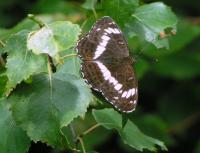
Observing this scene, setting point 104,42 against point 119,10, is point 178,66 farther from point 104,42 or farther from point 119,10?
point 104,42

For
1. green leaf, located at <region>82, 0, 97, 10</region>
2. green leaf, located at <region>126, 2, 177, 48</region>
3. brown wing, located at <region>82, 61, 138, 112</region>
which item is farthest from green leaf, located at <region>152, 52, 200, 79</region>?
brown wing, located at <region>82, 61, 138, 112</region>

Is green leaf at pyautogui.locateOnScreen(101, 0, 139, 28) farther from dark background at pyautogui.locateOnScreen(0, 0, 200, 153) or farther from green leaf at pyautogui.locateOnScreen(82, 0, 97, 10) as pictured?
dark background at pyautogui.locateOnScreen(0, 0, 200, 153)

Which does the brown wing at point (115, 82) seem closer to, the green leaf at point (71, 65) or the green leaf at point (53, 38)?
the green leaf at point (71, 65)

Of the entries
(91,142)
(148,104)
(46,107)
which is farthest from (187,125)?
(46,107)

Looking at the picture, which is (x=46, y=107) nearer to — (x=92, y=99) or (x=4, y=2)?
(x=92, y=99)

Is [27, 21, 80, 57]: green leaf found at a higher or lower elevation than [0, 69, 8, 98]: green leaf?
higher
